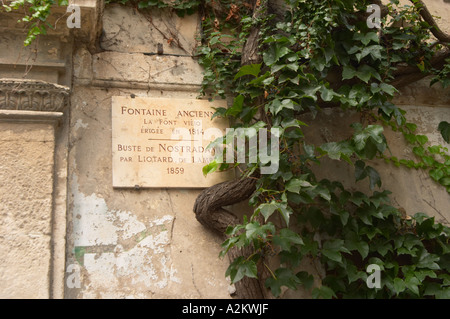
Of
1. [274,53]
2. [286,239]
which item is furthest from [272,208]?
[274,53]

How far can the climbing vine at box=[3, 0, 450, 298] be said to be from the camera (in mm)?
3172

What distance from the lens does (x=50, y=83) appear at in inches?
126

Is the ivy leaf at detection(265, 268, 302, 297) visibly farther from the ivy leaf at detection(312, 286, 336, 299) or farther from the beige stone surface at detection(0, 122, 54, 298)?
the beige stone surface at detection(0, 122, 54, 298)

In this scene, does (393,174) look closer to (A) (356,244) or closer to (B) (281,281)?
(A) (356,244)

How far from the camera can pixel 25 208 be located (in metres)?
3.00

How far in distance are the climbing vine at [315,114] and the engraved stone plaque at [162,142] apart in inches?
6.6

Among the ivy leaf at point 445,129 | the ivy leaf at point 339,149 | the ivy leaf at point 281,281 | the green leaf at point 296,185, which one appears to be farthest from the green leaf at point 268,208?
the ivy leaf at point 445,129

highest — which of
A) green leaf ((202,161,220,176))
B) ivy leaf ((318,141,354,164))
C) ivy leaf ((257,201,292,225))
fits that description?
ivy leaf ((318,141,354,164))

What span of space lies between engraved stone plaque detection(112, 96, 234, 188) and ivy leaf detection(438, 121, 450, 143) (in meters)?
1.62

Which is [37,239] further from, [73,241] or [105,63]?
[105,63]

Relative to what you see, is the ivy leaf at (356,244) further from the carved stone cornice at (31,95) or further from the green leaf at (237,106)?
the carved stone cornice at (31,95)

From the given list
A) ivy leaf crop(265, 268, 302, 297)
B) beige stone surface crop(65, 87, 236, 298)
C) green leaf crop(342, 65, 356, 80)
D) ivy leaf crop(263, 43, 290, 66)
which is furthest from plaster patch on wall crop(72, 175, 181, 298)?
green leaf crop(342, 65, 356, 80)

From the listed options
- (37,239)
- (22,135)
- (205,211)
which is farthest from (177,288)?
(22,135)

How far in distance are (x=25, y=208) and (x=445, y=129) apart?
2942 mm
